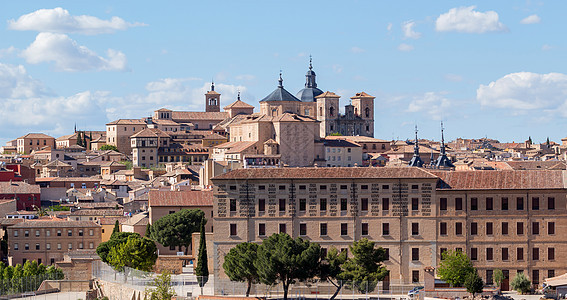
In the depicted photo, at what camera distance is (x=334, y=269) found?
53.8m

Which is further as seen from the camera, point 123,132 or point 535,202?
point 123,132

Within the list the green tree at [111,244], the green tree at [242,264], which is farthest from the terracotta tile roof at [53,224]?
the green tree at [242,264]

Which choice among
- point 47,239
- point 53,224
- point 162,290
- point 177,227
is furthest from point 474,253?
point 53,224

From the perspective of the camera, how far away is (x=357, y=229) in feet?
187

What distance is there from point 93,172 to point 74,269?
85067 mm

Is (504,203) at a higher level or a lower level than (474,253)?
higher

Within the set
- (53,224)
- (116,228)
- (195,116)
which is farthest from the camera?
(195,116)

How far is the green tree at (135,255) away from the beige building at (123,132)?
118m

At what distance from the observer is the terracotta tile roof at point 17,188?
10394 cm

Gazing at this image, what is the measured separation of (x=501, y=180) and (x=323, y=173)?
8.60 metres

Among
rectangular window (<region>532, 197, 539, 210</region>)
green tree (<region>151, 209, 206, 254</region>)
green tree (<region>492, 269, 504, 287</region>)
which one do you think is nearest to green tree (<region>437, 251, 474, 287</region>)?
green tree (<region>492, 269, 504, 287</region>)

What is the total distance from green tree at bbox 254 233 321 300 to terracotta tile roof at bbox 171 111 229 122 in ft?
461

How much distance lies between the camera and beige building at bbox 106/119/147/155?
600 feet

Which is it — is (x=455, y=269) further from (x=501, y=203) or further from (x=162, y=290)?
(x=162, y=290)
